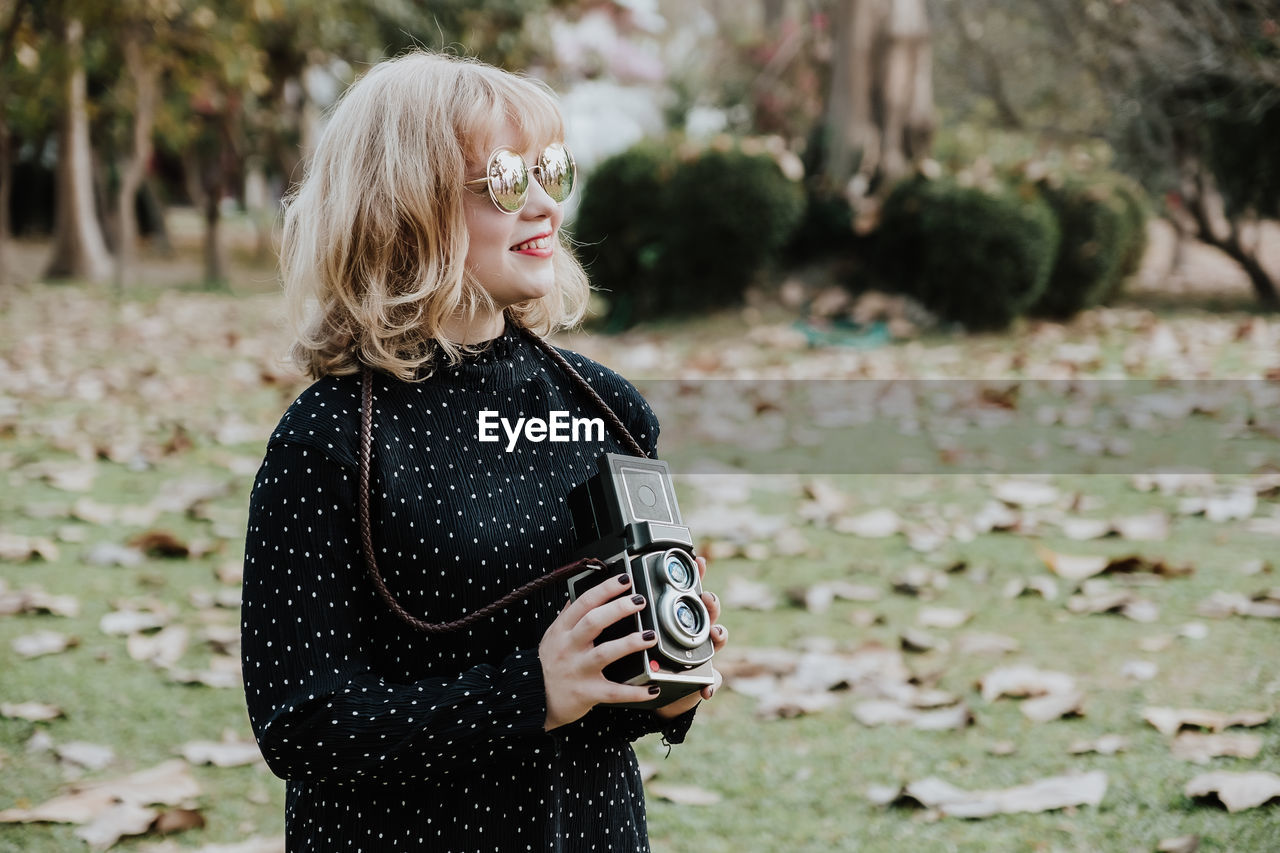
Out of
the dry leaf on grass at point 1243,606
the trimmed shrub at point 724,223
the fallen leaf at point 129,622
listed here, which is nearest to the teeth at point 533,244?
the fallen leaf at point 129,622

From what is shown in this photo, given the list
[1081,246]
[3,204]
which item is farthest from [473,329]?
[3,204]

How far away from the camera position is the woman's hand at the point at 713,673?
1443 millimetres

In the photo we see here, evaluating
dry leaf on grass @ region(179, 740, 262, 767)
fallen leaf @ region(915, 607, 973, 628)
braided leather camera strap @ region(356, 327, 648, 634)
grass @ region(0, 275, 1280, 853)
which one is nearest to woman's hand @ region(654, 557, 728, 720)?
braided leather camera strap @ region(356, 327, 648, 634)

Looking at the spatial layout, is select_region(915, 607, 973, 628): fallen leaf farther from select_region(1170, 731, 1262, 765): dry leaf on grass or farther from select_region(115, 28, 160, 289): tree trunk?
select_region(115, 28, 160, 289): tree trunk

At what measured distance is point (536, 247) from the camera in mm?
1607

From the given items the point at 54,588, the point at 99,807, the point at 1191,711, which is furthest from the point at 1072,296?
the point at 99,807

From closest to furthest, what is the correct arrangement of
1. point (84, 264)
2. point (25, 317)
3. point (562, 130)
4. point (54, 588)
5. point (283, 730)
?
point (283, 730), point (562, 130), point (54, 588), point (25, 317), point (84, 264)

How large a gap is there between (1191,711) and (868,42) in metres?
9.43

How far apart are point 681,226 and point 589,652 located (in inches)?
365

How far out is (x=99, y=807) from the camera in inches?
106

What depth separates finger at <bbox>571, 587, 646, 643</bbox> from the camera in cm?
133

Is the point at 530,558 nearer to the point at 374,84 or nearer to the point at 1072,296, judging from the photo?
the point at 374,84

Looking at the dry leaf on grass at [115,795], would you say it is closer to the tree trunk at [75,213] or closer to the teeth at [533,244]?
the teeth at [533,244]

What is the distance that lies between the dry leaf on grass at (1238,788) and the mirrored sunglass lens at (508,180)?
1.96m
